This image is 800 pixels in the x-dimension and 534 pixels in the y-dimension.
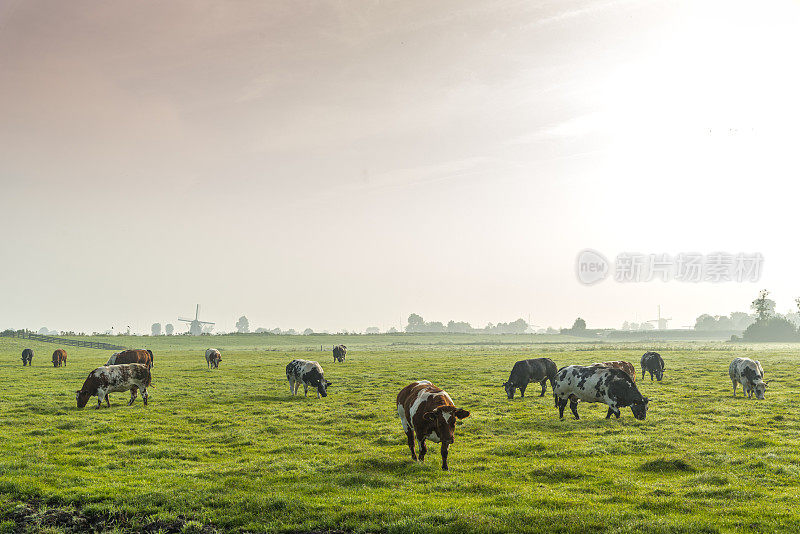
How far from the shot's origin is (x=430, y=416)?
13945 millimetres

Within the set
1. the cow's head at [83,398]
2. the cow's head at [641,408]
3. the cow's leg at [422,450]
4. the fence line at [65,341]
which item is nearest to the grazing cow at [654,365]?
the cow's head at [641,408]

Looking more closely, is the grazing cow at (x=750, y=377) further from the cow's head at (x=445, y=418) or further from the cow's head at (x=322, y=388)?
the cow's head at (x=322, y=388)

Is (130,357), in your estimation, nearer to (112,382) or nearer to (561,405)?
(112,382)

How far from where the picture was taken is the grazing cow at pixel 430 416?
13891 mm

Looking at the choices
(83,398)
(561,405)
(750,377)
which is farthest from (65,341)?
(750,377)

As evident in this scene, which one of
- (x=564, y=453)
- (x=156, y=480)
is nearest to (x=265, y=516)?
(x=156, y=480)

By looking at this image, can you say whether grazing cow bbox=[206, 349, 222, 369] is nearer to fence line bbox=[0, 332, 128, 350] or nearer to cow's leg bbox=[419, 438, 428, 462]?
fence line bbox=[0, 332, 128, 350]

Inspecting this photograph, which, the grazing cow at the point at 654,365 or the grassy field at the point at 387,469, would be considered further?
the grazing cow at the point at 654,365

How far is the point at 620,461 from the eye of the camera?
14.9 meters

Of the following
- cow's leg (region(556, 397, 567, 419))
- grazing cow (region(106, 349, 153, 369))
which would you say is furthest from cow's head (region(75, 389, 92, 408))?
cow's leg (region(556, 397, 567, 419))

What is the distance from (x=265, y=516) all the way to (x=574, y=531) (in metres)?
6.68

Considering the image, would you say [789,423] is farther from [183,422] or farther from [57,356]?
[57,356]

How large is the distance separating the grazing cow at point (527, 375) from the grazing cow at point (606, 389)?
6819 millimetres

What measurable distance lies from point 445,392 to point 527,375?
1103 cm
